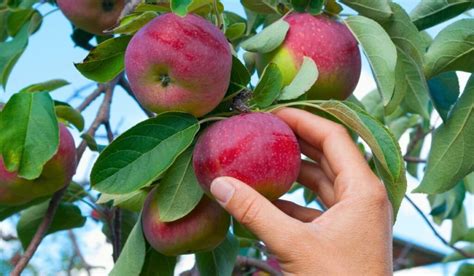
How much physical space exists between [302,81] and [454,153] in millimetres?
265

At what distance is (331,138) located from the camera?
3.17ft

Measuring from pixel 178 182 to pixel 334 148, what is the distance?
19 centimetres

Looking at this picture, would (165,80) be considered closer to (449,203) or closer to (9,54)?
(9,54)

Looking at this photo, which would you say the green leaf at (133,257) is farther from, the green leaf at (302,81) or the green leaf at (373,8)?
the green leaf at (373,8)

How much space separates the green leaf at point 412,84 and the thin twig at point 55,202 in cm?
52

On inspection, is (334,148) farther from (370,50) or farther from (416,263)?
(416,263)

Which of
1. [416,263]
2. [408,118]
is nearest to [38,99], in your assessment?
[408,118]

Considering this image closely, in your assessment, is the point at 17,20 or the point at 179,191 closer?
the point at 179,191

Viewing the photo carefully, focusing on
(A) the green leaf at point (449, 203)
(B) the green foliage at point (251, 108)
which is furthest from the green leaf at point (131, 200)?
(A) the green leaf at point (449, 203)

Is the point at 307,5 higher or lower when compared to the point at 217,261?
higher

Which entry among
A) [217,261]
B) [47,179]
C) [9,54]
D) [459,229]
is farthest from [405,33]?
[459,229]

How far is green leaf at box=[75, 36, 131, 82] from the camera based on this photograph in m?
0.97

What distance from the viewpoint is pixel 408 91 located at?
1.26 meters

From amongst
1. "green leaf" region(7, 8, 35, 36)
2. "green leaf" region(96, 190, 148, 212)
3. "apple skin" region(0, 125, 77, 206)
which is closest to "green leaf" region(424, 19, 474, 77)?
"green leaf" region(96, 190, 148, 212)
